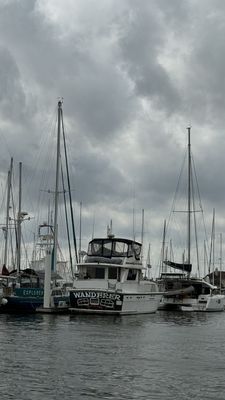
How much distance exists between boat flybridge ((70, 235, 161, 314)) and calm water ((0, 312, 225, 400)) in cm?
751

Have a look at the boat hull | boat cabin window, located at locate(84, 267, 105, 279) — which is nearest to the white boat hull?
boat cabin window, located at locate(84, 267, 105, 279)

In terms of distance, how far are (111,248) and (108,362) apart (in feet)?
96.8

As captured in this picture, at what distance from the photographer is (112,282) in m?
49.7

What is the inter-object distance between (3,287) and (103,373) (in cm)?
3098

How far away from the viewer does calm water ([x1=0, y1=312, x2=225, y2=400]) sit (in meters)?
18.5

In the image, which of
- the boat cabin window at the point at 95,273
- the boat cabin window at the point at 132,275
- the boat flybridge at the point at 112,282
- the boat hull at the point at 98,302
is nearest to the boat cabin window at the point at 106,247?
the boat flybridge at the point at 112,282

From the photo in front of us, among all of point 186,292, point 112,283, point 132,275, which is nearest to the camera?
point 112,283

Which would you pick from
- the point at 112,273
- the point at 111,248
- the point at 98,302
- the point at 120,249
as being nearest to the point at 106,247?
the point at 111,248

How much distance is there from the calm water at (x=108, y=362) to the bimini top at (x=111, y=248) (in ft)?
42.9

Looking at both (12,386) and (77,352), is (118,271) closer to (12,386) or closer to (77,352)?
(77,352)

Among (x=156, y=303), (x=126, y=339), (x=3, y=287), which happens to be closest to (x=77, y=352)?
(x=126, y=339)

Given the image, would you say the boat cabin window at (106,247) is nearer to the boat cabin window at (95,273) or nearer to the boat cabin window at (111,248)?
the boat cabin window at (111,248)

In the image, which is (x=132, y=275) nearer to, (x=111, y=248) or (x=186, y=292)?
(x=111, y=248)

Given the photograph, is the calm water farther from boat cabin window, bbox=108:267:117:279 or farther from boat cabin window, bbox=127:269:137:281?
boat cabin window, bbox=127:269:137:281
